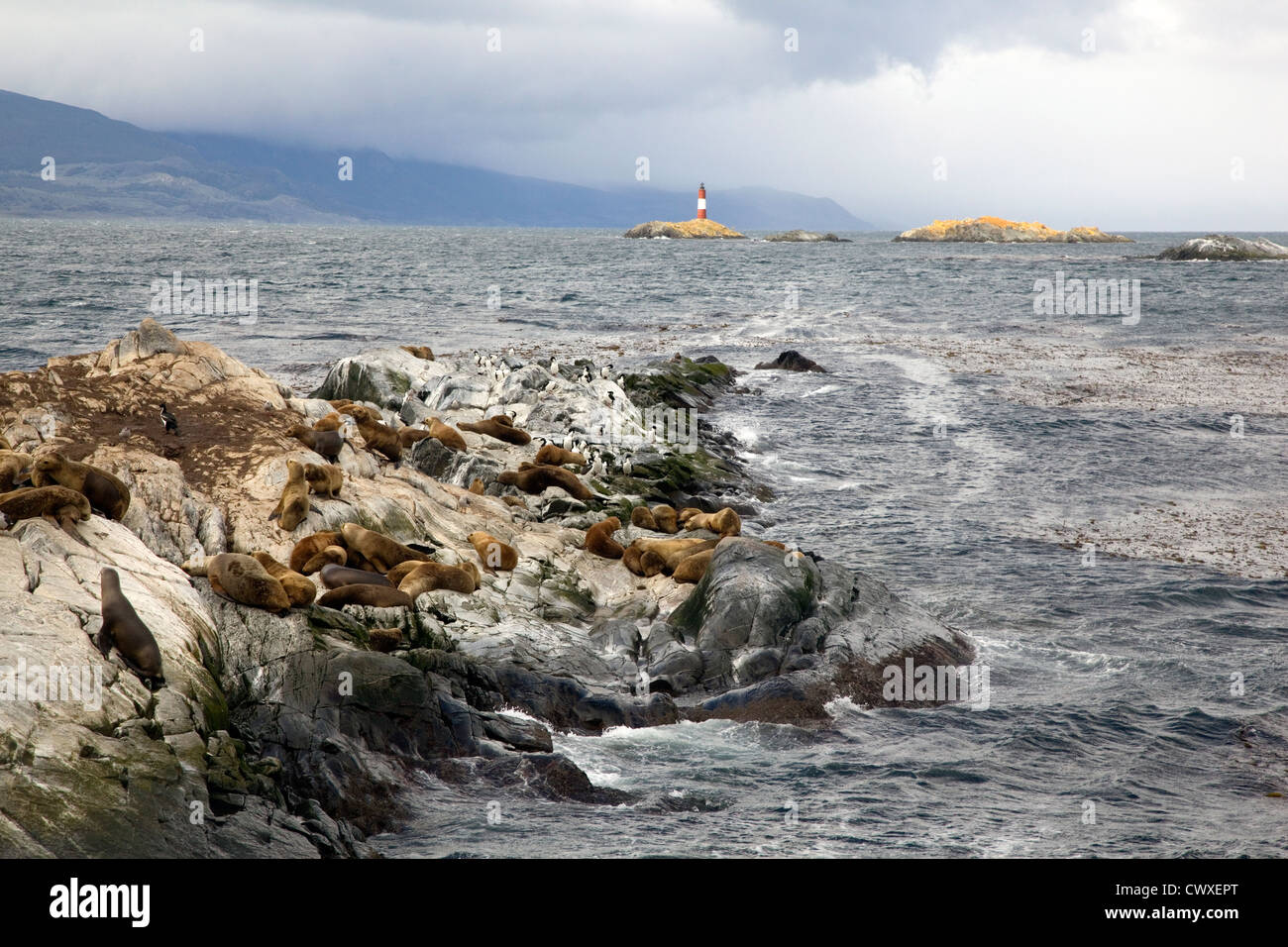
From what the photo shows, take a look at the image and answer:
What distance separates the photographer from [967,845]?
28.3 ft

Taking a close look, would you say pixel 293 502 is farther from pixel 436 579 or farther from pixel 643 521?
pixel 643 521

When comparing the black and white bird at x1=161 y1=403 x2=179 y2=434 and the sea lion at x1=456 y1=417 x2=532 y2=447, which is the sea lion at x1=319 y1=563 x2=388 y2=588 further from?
the sea lion at x1=456 y1=417 x2=532 y2=447

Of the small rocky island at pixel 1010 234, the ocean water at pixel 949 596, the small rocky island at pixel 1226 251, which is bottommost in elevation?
the ocean water at pixel 949 596

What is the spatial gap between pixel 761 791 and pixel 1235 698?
6.30 metres

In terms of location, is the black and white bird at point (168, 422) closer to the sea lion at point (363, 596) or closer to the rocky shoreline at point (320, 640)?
the rocky shoreline at point (320, 640)

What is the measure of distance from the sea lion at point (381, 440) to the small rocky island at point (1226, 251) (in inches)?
4377

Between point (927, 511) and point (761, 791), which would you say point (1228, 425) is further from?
point (761, 791)

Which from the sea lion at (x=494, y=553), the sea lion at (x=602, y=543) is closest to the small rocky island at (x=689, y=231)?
the sea lion at (x=602, y=543)

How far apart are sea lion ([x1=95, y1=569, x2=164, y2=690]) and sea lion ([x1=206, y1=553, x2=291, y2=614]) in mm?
2011

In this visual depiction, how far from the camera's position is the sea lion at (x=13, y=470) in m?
10.4

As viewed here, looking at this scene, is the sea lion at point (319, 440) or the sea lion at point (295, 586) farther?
the sea lion at point (319, 440)

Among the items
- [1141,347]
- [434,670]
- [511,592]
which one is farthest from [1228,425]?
[434,670]
